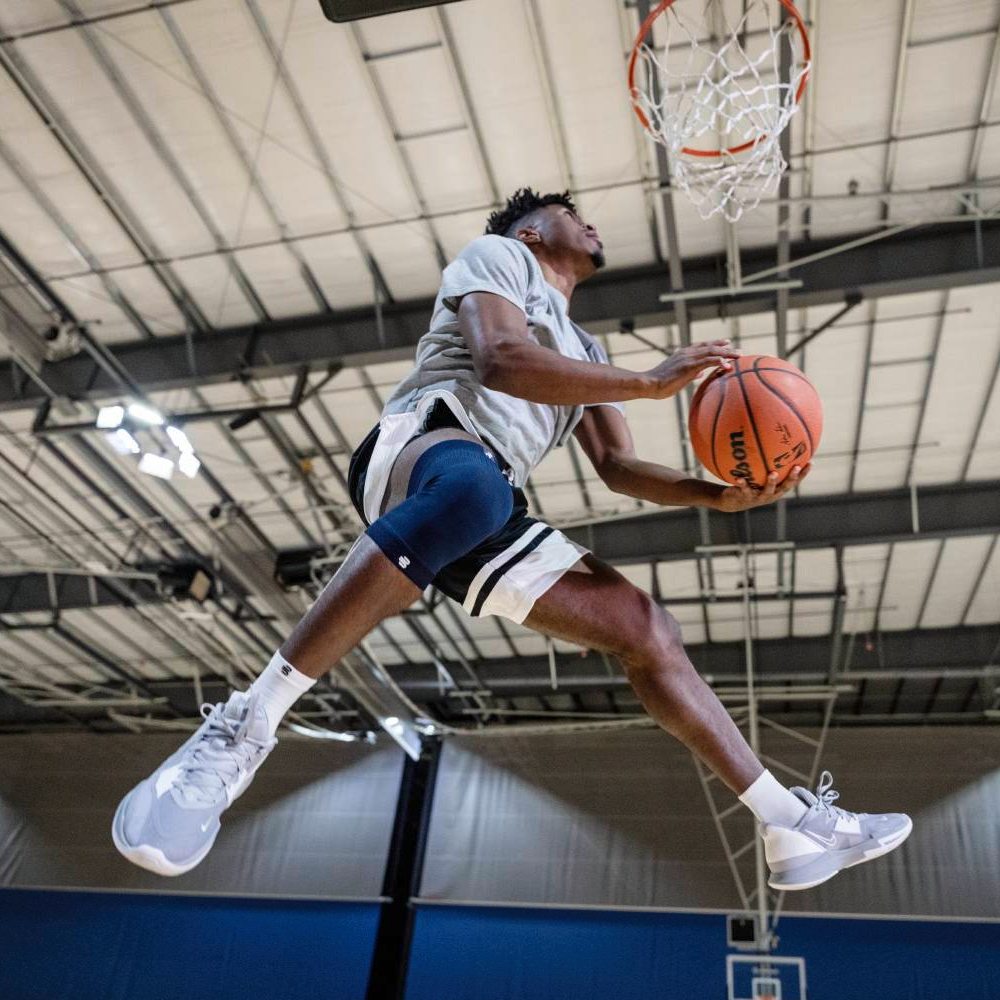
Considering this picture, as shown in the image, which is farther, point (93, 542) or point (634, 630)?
point (93, 542)

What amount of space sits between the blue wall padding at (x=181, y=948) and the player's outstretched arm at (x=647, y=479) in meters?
13.9

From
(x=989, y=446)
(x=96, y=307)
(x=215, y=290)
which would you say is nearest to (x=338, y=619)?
(x=215, y=290)

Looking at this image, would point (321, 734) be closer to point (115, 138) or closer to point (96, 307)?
point (96, 307)

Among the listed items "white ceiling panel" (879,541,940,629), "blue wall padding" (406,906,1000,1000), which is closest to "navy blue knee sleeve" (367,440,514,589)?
"white ceiling panel" (879,541,940,629)

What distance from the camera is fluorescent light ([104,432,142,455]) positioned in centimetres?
907

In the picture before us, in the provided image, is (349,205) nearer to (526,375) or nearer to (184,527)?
(184,527)

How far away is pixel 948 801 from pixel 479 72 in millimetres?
11438

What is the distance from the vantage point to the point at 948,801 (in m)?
14.1

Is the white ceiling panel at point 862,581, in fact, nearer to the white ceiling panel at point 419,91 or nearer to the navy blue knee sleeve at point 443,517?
the white ceiling panel at point 419,91

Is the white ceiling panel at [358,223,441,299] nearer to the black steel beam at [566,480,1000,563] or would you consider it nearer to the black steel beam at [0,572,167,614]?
the black steel beam at [566,480,1000,563]

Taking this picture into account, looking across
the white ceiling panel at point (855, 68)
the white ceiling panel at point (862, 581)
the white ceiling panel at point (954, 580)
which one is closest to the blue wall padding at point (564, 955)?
the white ceiling panel at point (862, 581)

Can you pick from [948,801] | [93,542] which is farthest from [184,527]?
[948,801]

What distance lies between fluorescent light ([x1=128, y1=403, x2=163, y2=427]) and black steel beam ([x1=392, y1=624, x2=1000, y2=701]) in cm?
724

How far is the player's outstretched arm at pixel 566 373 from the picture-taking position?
2172mm
